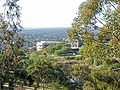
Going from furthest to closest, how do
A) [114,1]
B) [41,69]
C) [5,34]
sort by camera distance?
[41,69]
[5,34]
[114,1]

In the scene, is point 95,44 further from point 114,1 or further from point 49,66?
point 49,66

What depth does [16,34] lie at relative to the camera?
10.8 meters

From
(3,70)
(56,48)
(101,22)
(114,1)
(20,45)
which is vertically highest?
(114,1)

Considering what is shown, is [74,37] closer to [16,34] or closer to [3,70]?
[16,34]

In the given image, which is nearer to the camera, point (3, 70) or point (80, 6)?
point (80, 6)

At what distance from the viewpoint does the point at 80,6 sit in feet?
32.1

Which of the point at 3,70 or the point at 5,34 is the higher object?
the point at 5,34

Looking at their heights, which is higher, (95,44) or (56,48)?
(95,44)

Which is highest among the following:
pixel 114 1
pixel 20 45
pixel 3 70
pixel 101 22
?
pixel 114 1

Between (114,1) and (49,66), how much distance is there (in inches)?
564

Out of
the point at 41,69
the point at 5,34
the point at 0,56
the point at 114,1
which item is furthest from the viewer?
the point at 41,69

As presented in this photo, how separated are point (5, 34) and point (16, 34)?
0.35m

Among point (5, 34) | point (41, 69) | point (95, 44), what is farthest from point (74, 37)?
point (41, 69)

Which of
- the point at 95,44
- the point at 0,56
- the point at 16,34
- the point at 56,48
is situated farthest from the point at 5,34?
the point at 56,48
